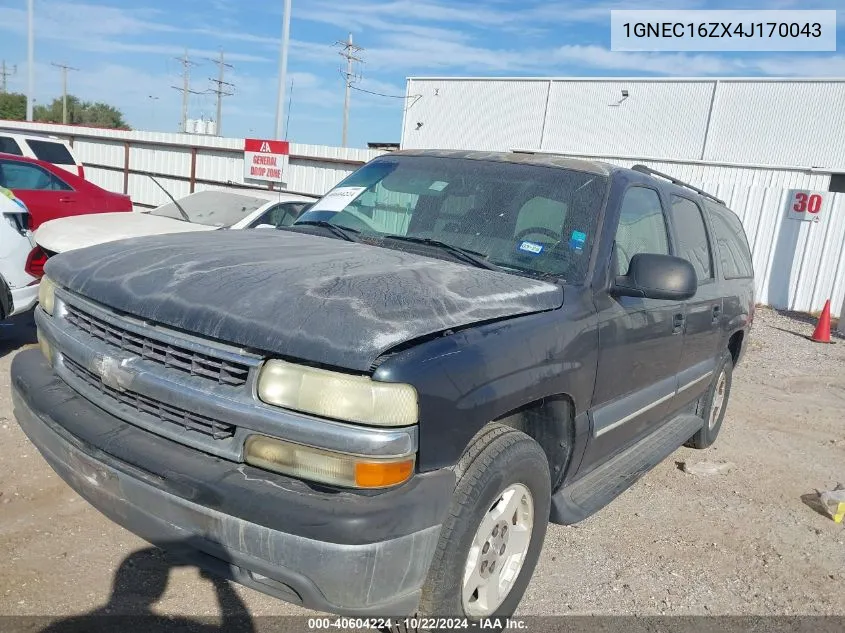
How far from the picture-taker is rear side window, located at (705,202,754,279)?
4.82 meters

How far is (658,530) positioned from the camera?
393 cm

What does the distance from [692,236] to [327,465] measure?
10.2 ft

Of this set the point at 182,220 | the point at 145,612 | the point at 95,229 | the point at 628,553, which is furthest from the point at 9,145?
the point at 628,553

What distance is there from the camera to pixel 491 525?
2529mm

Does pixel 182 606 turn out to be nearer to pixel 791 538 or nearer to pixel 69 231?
pixel 791 538

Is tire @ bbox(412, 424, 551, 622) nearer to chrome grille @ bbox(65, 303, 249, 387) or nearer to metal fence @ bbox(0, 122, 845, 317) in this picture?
chrome grille @ bbox(65, 303, 249, 387)

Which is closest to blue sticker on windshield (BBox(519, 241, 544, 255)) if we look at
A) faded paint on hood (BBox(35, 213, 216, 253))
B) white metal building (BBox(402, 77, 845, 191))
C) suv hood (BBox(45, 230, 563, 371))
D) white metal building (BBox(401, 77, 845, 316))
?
suv hood (BBox(45, 230, 563, 371))

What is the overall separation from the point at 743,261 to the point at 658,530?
252 cm

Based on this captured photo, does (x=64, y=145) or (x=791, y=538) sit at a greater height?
(x=64, y=145)

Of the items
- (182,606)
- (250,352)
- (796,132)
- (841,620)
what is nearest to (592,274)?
(250,352)

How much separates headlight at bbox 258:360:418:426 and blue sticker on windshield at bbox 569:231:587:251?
144cm

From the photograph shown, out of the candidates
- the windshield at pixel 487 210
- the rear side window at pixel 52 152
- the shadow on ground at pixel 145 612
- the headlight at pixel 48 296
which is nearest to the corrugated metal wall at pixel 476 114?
the rear side window at pixel 52 152

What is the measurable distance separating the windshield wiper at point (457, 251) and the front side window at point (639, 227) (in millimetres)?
652

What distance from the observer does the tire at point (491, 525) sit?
227cm
